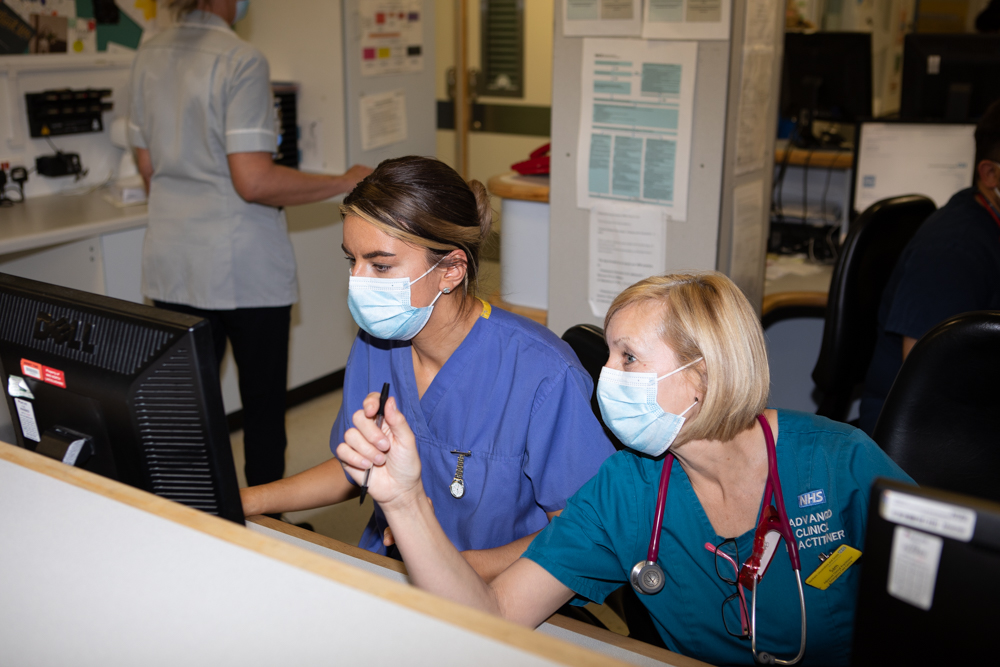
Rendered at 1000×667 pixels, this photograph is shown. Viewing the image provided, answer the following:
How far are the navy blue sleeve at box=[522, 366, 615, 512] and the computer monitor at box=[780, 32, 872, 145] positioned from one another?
2.42m

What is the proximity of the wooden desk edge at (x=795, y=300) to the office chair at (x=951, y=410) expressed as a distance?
1243mm

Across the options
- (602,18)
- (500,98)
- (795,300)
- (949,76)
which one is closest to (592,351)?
(602,18)

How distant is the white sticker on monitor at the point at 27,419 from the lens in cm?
98

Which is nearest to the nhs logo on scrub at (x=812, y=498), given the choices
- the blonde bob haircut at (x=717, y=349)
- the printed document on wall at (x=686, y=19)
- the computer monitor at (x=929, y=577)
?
the blonde bob haircut at (x=717, y=349)

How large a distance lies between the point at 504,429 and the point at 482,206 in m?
0.37

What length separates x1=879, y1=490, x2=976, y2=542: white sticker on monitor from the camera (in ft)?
1.80

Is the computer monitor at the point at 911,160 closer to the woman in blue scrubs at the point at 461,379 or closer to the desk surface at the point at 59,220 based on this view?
the woman in blue scrubs at the point at 461,379

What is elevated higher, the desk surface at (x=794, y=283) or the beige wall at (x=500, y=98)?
the beige wall at (x=500, y=98)

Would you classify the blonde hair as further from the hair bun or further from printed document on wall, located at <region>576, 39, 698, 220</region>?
printed document on wall, located at <region>576, 39, 698, 220</region>

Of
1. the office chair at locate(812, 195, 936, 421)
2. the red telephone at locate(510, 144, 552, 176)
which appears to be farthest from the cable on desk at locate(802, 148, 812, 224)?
the red telephone at locate(510, 144, 552, 176)

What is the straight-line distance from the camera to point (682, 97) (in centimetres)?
197

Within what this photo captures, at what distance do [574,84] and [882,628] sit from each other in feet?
5.75

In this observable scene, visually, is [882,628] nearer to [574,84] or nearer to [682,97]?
[682,97]

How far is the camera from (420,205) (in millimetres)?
1262
